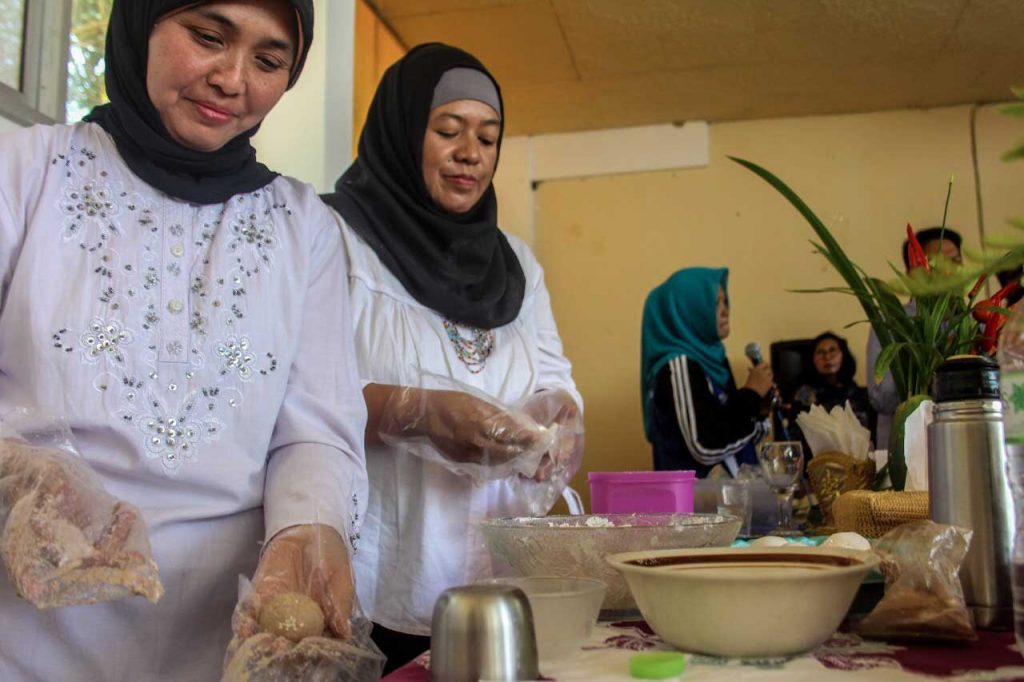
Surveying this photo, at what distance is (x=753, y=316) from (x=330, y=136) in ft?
8.97

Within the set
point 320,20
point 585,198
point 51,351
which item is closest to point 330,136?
point 320,20

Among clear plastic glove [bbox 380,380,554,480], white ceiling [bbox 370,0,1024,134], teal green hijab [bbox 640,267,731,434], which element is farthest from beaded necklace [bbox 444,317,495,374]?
white ceiling [bbox 370,0,1024,134]

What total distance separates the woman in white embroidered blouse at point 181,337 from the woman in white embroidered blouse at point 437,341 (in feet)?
0.74

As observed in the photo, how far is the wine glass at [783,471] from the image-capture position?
1508 millimetres

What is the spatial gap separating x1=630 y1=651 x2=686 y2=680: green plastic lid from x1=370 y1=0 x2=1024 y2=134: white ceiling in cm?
301

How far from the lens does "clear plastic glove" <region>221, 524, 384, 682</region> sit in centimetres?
58

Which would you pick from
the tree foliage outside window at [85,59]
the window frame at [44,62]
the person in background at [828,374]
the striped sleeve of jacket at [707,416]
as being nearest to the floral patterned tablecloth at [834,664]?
the window frame at [44,62]

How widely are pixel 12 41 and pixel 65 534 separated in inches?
49.9

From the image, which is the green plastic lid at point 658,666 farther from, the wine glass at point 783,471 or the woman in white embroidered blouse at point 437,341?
the wine glass at point 783,471

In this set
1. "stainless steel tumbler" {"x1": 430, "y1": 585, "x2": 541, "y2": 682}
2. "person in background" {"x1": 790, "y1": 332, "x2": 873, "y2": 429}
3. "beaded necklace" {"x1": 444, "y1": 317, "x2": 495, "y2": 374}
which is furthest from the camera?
"person in background" {"x1": 790, "y1": 332, "x2": 873, "y2": 429}

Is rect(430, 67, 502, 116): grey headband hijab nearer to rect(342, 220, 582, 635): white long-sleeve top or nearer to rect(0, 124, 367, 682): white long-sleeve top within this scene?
rect(342, 220, 582, 635): white long-sleeve top

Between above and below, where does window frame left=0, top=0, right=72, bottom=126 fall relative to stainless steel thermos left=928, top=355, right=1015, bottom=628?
above

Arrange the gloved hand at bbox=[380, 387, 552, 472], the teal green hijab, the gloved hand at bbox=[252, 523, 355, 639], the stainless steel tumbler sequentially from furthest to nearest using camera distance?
1. the teal green hijab
2. the gloved hand at bbox=[380, 387, 552, 472]
3. the gloved hand at bbox=[252, 523, 355, 639]
4. the stainless steel tumbler

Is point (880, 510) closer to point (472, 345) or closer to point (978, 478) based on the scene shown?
point (978, 478)
